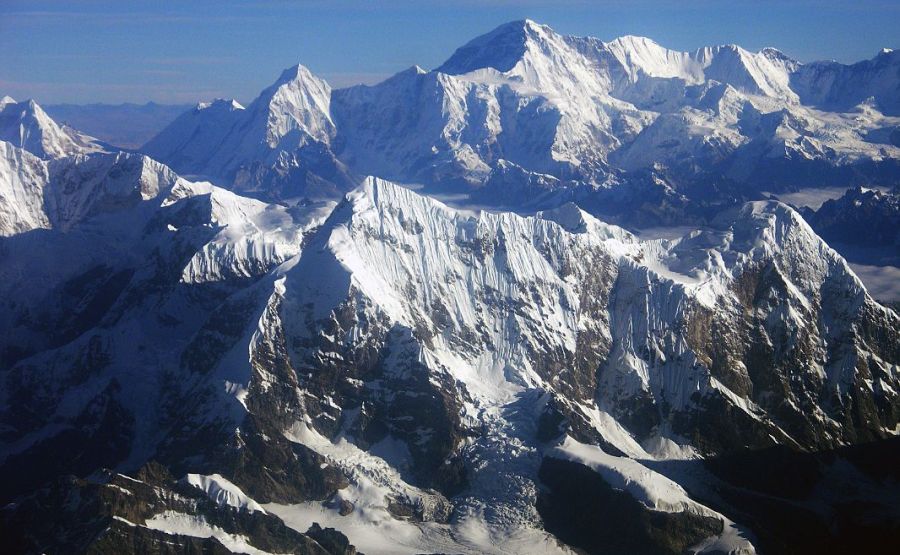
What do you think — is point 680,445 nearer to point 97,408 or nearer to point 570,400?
point 570,400

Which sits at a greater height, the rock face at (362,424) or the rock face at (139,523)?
the rock face at (362,424)

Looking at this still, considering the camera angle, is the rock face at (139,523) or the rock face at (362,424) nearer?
the rock face at (139,523)

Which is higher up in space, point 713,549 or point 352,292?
point 352,292

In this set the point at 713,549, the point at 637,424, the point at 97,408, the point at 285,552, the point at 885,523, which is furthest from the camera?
the point at 637,424

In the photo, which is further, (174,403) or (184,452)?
(174,403)

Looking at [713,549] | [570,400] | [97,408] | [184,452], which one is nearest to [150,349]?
[97,408]

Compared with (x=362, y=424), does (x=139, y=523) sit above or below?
below

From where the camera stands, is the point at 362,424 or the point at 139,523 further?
the point at 362,424

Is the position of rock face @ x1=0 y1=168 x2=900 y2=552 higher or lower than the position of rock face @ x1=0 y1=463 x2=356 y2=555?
higher

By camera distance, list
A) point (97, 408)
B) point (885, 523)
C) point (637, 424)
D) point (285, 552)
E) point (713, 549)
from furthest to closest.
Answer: point (637, 424) → point (97, 408) → point (885, 523) → point (713, 549) → point (285, 552)

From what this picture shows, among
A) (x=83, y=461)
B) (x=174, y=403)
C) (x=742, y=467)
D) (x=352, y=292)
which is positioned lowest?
(x=83, y=461)

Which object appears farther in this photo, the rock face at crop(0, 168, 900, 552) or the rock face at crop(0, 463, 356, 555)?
the rock face at crop(0, 168, 900, 552)
